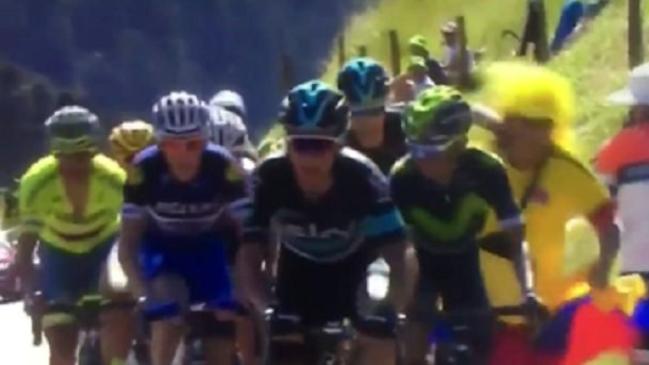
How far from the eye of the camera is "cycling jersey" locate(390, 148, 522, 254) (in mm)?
9141

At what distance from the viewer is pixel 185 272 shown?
10305 mm

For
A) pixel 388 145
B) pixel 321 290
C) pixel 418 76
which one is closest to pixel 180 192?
pixel 321 290

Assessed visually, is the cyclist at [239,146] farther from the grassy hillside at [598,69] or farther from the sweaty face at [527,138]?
the grassy hillside at [598,69]

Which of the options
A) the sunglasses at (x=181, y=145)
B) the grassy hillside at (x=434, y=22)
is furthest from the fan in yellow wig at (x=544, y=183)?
the grassy hillside at (x=434, y=22)

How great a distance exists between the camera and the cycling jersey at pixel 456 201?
914 centimetres

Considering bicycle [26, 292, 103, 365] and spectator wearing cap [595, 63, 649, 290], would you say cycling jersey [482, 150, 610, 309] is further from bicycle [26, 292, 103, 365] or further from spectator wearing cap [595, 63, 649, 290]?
bicycle [26, 292, 103, 365]

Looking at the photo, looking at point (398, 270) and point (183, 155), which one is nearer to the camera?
point (398, 270)

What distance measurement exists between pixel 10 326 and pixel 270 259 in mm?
13749

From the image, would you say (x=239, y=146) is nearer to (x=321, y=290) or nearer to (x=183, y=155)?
(x=183, y=155)

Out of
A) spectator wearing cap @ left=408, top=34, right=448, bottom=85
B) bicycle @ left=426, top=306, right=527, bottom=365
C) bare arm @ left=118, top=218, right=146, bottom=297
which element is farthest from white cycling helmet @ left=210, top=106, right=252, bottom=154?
spectator wearing cap @ left=408, top=34, right=448, bottom=85

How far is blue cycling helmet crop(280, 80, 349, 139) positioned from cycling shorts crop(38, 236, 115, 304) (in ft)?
11.4

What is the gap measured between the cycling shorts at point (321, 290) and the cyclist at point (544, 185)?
2.98 ft

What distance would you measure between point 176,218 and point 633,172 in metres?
2.36

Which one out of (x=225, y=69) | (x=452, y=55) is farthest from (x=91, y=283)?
(x=225, y=69)
